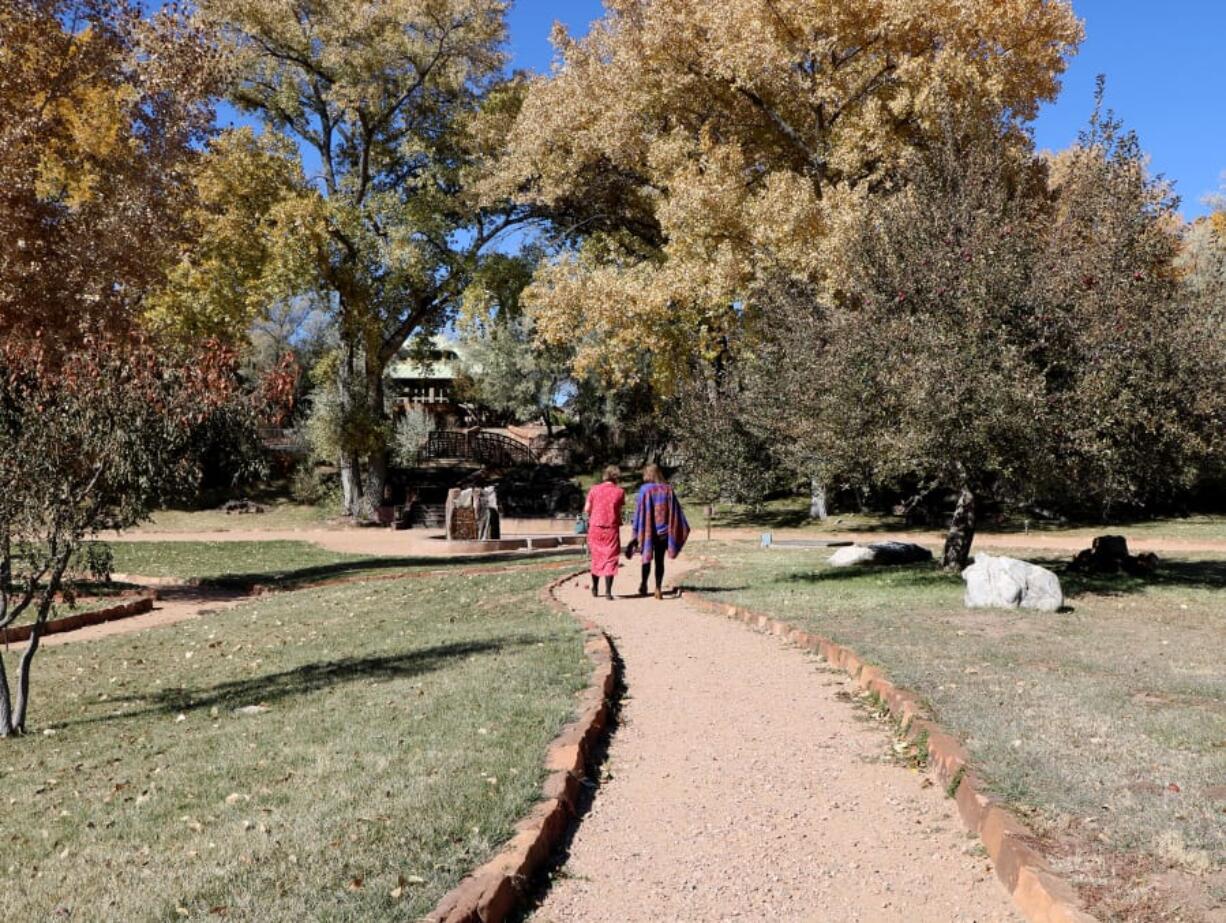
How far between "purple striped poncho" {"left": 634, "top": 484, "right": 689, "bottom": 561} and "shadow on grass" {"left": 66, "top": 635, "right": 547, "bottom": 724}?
11.5 feet

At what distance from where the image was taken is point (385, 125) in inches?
1206

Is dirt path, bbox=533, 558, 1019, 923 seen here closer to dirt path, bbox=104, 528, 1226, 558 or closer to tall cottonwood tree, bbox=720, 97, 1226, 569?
tall cottonwood tree, bbox=720, 97, 1226, 569

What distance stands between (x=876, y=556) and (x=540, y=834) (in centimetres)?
1325

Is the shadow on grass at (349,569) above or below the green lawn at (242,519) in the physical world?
below

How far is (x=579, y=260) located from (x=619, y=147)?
10.8 feet

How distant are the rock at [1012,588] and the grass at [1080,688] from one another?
0.26 m

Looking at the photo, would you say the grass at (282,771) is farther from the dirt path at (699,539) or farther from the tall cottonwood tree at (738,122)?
the tall cottonwood tree at (738,122)

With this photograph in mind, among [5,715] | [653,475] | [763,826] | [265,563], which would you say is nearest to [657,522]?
[653,475]

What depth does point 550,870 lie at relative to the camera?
14.5ft

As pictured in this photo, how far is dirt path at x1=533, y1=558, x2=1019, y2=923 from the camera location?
414 cm

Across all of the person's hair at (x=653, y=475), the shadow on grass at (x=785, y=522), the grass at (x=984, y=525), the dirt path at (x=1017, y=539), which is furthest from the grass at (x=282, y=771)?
the grass at (x=984, y=525)

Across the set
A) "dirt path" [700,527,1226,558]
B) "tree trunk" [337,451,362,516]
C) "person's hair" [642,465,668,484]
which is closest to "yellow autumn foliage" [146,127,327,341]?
"tree trunk" [337,451,362,516]

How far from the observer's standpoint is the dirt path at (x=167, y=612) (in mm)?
13055

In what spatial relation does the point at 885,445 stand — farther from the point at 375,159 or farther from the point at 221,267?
the point at 375,159
